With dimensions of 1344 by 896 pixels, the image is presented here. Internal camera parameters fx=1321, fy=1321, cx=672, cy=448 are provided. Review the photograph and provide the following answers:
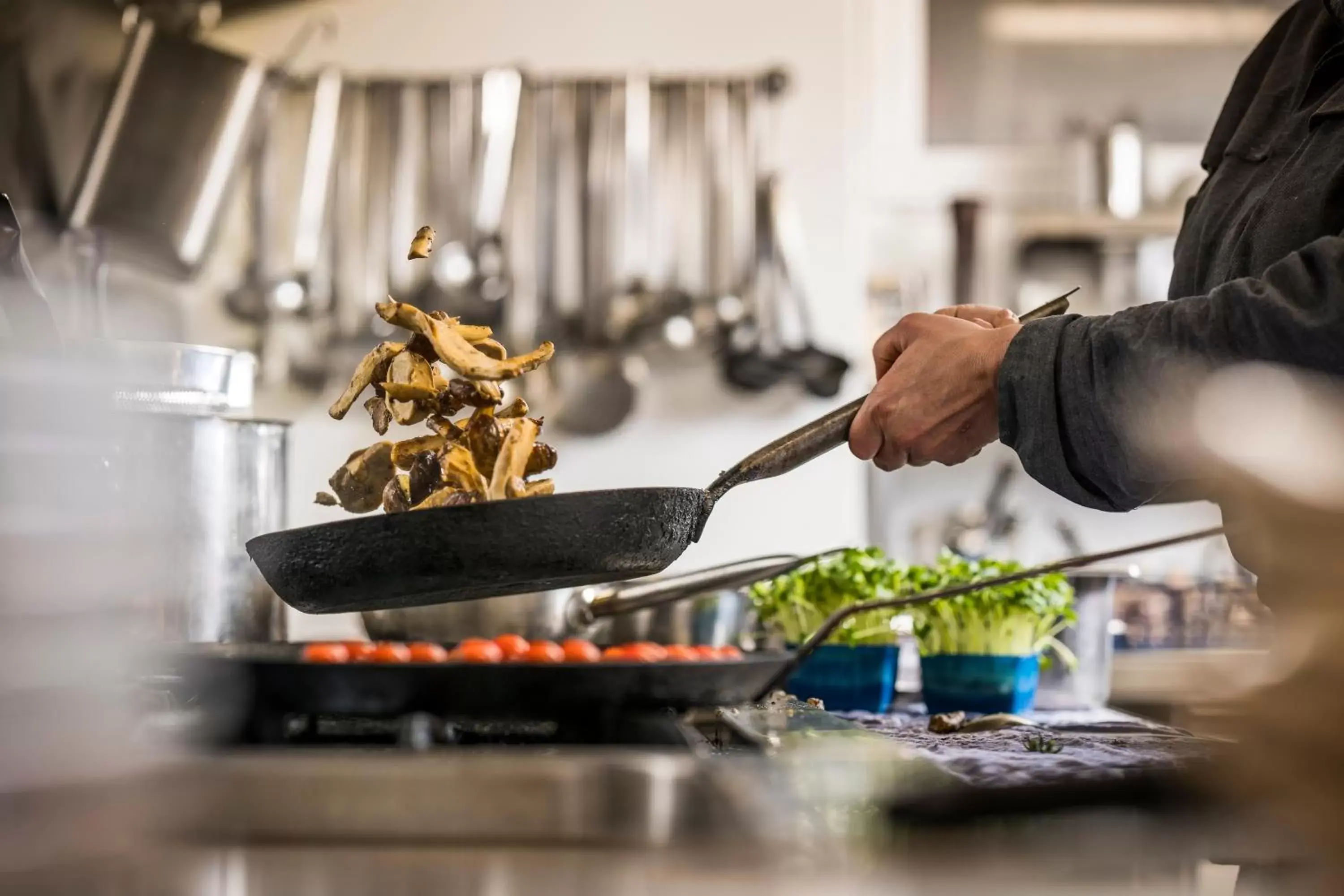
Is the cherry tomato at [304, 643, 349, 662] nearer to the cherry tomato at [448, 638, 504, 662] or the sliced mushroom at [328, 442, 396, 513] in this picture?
the cherry tomato at [448, 638, 504, 662]

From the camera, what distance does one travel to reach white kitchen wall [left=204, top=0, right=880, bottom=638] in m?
3.19

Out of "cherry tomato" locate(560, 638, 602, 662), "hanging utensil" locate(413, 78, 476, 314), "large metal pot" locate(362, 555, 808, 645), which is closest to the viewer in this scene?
"cherry tomato" locate(560, 638, 602, 662)

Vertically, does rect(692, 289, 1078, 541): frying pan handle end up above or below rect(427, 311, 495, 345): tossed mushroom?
below

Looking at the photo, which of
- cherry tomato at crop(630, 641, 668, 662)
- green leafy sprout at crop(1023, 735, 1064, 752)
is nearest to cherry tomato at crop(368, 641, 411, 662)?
cherry tomato at crop(630, 641, 668, 662)

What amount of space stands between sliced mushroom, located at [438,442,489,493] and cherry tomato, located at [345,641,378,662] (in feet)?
1.25

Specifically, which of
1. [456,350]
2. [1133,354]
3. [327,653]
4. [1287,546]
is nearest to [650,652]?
[327,653]

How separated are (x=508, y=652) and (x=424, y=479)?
487mm

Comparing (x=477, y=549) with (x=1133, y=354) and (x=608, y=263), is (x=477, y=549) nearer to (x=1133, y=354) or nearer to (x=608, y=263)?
(x=1133, y=354)

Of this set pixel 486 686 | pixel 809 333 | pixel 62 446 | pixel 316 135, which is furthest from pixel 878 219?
pixel 62 446

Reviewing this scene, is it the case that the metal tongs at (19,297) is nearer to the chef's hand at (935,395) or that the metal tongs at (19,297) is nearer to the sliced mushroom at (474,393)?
the sliced mushroom at (474,393)

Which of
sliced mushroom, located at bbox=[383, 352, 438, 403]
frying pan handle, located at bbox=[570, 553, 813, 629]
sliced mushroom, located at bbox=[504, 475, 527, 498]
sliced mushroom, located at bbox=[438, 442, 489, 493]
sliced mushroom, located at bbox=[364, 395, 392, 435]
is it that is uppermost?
sliced mushroom, located at bbox=[383, 352, 438, 403]

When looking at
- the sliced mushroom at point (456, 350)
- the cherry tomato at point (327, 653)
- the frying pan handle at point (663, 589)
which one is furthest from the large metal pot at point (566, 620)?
the sliced mushroom at point (456, 350)

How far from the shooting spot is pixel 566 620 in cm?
151

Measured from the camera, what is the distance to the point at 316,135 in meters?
3.30
